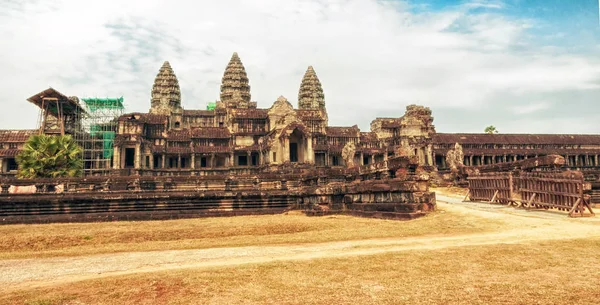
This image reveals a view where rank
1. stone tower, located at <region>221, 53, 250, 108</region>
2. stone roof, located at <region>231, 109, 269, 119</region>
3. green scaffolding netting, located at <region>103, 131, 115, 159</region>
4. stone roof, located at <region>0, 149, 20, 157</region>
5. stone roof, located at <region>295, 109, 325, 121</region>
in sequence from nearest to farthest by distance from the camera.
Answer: stone roof, located at <region>0, 149, 20, 157</region> < green scaffolding netting, located at <region>103, 131, 115, 159</region> < stone roof, located at <region>295, 109, 325, 121</region> < stone roof, located at <region>231, 109, 269, 119</region> < stone tower, located at <region>221, 53, 250, 108</region>

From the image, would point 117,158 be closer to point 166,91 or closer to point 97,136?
point 97,136

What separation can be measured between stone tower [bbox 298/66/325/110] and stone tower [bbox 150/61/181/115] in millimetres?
24550

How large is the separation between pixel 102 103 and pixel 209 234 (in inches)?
2089

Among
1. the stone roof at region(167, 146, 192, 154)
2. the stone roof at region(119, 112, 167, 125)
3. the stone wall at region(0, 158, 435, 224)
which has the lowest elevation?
the stone wall at region(0, 158, 435, 224)

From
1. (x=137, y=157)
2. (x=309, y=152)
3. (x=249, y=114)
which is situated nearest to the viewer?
(x=309, y=152)

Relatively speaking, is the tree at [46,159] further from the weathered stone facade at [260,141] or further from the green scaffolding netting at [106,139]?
the green scaffolding netting at [106,139]

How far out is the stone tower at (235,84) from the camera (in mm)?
75625

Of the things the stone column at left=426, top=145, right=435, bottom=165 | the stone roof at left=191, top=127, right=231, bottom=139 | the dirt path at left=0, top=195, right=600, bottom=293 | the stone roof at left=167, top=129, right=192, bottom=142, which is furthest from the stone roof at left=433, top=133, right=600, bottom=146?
the dirt path at left=0, top=195, right=600, bottom=293

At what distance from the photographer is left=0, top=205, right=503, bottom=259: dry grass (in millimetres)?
10180

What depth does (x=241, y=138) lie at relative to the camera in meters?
53.7

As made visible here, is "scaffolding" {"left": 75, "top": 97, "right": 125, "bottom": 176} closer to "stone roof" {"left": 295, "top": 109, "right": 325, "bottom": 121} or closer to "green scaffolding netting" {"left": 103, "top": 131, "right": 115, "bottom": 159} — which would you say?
"green scaffolding netting" {"left": 103, "top": 131, "right": 115, "bottom": 159}

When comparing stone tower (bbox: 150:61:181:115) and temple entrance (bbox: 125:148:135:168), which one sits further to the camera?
stone tower (bbox: 150:61:181:115)

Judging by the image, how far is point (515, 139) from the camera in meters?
64.0

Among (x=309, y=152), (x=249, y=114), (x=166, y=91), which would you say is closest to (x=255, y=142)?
(x=249, y=114)
